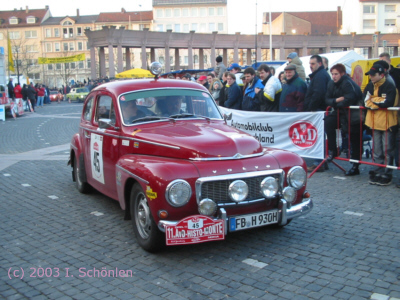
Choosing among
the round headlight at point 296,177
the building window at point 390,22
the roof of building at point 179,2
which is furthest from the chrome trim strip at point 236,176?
the building window at point 390,22

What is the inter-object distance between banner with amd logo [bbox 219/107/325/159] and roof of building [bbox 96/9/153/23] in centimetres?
9462

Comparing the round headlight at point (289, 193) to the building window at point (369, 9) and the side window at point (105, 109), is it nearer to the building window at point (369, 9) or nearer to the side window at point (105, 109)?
the side window at point (105, 109)

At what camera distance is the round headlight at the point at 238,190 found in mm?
4664

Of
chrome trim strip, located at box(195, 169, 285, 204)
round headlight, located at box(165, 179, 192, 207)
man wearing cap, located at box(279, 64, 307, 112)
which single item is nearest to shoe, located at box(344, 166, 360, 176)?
man wearing cap, located at box(279, 64, 307, 112)

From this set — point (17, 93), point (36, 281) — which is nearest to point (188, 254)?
point (36, 281)

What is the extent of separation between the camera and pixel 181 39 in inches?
2135

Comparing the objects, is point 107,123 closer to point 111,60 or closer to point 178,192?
point 178,192

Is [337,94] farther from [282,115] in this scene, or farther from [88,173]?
[88,173]

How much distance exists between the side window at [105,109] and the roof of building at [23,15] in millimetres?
106992

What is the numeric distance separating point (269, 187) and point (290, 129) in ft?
15.3

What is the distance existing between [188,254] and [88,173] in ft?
9.52

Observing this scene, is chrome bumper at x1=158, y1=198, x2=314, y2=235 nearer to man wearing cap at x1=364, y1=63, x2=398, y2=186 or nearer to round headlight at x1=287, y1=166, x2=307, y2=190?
round headlight at x1=287, y1=166, x2=307, y2=190

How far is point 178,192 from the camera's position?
14.8 feet

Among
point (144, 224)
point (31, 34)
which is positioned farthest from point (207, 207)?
point (31, 34)
